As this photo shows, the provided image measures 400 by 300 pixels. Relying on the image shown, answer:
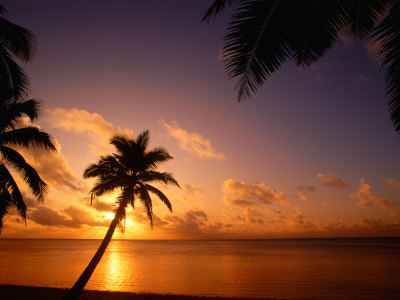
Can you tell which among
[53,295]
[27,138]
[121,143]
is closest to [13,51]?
[27,138]

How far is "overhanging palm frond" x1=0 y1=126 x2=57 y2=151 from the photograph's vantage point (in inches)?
397

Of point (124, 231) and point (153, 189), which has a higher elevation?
point (153, 189)

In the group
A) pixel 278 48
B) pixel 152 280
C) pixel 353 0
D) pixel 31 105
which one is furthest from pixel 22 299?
pixel 353 0

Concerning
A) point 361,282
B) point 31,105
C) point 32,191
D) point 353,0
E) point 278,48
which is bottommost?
point 361,282

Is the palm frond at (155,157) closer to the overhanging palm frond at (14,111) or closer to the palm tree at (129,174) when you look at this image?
the palm tree at (129,174)

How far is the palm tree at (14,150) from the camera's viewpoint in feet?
31.9

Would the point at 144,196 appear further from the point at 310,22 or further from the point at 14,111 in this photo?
the point at 310,22

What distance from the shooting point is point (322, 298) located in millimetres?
16953

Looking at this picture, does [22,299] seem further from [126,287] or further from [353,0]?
[353,0]

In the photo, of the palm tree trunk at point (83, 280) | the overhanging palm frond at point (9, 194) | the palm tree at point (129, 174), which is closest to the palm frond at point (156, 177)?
the palm tree at point (129, 174)

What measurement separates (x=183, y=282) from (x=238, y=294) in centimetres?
658

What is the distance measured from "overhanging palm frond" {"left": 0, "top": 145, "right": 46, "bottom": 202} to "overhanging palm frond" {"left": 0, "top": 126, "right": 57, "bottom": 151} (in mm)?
369

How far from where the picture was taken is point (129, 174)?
45.8 feet

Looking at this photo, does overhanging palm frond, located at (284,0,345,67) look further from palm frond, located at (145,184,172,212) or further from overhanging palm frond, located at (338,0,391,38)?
palm frond, located at (145,184,172,212)
